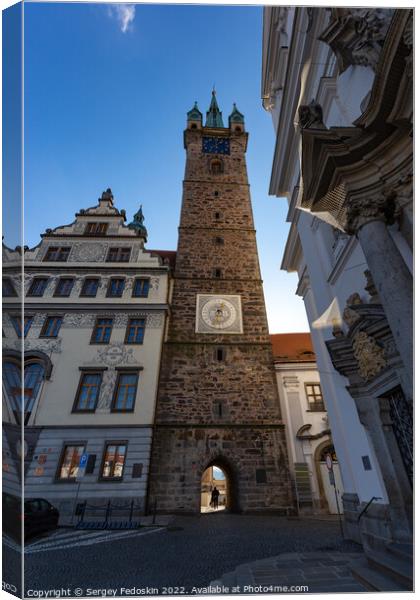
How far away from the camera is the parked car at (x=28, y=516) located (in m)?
2.36

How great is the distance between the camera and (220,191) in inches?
731

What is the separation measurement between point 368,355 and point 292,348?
411 inches

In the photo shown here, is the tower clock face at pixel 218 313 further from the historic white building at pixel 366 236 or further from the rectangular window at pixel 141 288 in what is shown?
the historic white building at pixel 366 236

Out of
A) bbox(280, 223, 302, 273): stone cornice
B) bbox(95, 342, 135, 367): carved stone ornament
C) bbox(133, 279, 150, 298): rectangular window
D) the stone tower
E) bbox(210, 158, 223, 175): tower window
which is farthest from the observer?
bbox(210, 158, 223, 175): tower window

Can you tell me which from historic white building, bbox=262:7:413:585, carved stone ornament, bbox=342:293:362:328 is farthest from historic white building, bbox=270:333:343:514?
carved stone ornament, bbox=342:293:362:328

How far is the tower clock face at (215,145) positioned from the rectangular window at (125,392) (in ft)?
55.7

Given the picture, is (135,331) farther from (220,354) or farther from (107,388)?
(220,354)

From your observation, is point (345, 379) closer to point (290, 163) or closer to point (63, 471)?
point (290, 163)

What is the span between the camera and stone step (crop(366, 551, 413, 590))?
240cm

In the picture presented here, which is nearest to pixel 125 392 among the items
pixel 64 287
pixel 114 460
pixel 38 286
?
pixel 114 460

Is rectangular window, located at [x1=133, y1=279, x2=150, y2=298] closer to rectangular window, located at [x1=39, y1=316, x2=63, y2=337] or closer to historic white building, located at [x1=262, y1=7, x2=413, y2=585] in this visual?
rectangular window, located at [x1=39, y1=316, x2=63, y2=337]

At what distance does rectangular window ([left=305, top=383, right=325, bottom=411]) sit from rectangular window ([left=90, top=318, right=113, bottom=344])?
8439 millimetres

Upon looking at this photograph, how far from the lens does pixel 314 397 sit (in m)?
11.8

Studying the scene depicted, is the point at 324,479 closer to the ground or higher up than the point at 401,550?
higher up
